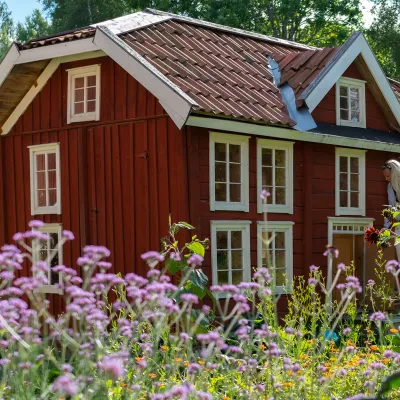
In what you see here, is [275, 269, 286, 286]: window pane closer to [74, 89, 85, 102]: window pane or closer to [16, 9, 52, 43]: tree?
[74, 89, 85, 102]: window pane

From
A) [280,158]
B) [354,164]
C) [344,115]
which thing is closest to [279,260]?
[280,158]

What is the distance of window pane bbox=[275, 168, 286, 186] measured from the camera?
13.2 meters

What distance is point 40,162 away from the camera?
13.8m

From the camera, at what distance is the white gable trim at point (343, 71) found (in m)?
13.4

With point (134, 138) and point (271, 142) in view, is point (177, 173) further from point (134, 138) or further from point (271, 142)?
point (271, 142)

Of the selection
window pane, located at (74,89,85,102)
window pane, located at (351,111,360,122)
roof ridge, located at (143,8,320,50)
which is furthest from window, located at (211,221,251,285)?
roof ridge, located at (143,8,320,50)

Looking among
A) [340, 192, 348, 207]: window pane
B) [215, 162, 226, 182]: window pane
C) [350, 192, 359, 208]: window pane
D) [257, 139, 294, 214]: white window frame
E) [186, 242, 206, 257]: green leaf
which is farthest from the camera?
[350, 192, 359, 208]: window pane

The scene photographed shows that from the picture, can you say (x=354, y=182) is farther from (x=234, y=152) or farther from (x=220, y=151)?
(x=220, y=151)

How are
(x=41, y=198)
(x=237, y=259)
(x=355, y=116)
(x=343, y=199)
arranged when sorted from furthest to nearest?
(x=355, y=116)
(x=343, y=199)
(x=41, y=198)
(x=237, y=259)

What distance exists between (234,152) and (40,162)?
342 centimetres

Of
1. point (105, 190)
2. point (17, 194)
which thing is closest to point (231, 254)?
point (105, 190)

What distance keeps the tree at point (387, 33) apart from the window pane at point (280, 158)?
22.1 metres

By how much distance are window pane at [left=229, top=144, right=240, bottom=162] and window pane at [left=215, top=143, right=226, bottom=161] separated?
0.16 m

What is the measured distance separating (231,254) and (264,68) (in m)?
3.93
